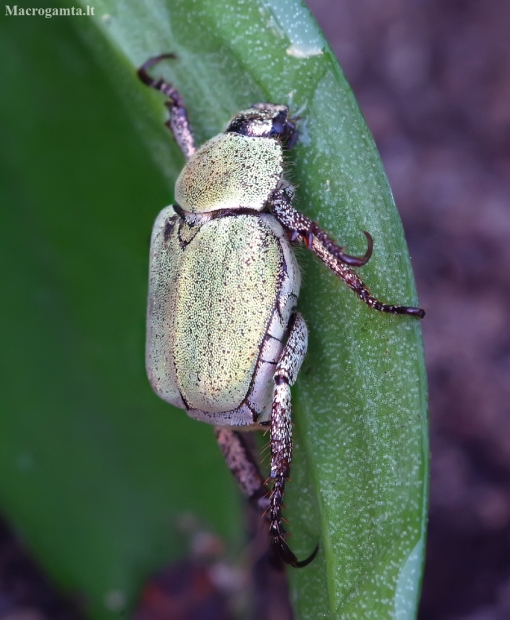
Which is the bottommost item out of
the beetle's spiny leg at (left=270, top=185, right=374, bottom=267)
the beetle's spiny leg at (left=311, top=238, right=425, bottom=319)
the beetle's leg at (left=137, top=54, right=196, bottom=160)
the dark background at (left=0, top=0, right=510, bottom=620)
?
the dark background at (left=0, top=0, right=510, bottom=620)

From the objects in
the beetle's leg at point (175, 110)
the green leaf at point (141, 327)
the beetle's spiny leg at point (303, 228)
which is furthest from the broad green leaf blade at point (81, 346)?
the beetle's spiny leg at point (303, 228)

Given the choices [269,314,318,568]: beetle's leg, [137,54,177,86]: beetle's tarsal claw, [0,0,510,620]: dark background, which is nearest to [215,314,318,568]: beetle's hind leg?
[269,314,318,568]: beetle's leg

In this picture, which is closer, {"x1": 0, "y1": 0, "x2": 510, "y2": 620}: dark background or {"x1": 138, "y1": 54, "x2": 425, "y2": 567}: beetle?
{"x1": 138, "y1": 54, "x2": 425, "y2": 567}: beetle

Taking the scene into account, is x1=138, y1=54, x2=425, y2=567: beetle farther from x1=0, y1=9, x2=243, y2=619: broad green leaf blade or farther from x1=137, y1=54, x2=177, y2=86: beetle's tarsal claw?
x1=0, y1=9, x2=243, y2=619: broad green leaf blade

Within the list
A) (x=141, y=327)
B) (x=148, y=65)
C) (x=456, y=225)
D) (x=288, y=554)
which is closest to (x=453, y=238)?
(x=456, y=225)

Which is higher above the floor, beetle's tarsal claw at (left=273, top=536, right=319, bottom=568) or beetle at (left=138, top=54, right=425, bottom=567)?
beetle at (left=138, top=54, right=425, bottom=567)

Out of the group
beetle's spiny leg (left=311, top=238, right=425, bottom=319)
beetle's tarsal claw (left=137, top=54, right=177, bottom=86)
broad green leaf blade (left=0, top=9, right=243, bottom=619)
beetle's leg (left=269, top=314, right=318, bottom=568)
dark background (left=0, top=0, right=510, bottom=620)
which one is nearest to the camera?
beetle's spiny leg (left=311, top=238, right=425, bottom=319)

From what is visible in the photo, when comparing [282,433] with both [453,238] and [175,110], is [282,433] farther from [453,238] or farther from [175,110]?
[453,238]

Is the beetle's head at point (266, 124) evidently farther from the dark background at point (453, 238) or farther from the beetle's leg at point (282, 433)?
the dark background at point (453, 238)
